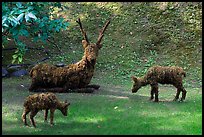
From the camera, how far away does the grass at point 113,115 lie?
829 centimetres

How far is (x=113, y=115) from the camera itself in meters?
9.37

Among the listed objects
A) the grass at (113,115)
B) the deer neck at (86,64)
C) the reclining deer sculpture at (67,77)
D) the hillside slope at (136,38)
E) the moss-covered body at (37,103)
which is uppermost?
the hillside slope at (136,38)

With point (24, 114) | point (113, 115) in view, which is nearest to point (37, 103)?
point (24, 114)

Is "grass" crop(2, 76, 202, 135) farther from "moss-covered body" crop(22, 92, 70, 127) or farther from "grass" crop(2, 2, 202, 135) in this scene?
"moss-covered body" crop(22, 92, 70, 127)

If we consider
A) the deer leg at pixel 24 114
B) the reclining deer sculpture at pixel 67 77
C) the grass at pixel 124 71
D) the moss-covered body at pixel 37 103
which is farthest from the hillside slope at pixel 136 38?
the deer leg at pixel 24 114

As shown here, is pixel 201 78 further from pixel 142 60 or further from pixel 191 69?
pixel 142 60

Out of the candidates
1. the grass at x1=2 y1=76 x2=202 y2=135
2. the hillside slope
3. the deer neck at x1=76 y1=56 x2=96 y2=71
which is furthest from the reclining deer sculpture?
the hillside slope

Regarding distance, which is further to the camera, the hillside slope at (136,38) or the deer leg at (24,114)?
the hillside slope at (136,38)

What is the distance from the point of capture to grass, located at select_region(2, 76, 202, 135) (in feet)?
27.2

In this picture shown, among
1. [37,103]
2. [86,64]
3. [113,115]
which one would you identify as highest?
[86,64]

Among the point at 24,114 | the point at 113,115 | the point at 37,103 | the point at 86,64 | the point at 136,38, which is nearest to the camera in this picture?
→ the point at 37,103

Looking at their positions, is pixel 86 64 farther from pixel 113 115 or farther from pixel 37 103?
pixel 37 103

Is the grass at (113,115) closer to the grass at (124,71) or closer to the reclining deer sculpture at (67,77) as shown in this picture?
the grass at (124,71)

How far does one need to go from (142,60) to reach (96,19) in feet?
11.3
